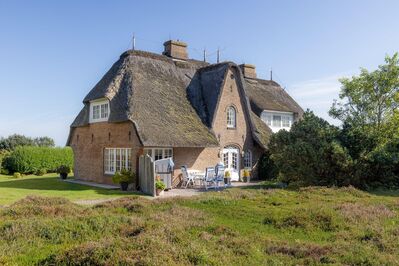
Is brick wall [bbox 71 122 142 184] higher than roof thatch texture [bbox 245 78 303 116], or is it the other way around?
roof thatch texture [bbox 245 78 303 116]

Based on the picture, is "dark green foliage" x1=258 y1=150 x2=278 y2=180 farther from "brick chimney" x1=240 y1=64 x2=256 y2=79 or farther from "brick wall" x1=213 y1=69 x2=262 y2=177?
"brick chimney" x1=240 y1=64 x2=256 y2=79

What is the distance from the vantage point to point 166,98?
82.9 ft

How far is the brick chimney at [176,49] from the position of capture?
99.3ft

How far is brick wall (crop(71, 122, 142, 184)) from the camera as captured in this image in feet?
74.3

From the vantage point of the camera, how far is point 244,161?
28641 millimetres

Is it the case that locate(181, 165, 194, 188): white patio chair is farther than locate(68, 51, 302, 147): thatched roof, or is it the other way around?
locate(181, 165, 194, 188): white patio chair

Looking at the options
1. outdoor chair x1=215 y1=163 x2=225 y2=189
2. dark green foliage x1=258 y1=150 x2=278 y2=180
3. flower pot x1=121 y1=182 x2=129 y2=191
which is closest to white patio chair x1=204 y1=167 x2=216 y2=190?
outdoor chair x1=215 y1=163 x2=225 y2=189

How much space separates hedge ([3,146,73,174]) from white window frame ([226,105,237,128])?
18816mm

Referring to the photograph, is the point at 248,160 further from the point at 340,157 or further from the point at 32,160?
the point at 32,160

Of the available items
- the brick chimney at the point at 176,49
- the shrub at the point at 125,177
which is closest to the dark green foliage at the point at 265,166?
the brick chimney at the point at 176,49

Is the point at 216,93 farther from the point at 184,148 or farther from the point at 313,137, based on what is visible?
the point at 313,137

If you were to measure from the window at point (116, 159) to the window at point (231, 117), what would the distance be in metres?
Answer: 7.89

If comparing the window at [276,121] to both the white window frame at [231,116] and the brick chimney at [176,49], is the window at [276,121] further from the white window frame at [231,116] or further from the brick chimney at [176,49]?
the brick chimney at [176,49]

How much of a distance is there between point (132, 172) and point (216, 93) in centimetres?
847
